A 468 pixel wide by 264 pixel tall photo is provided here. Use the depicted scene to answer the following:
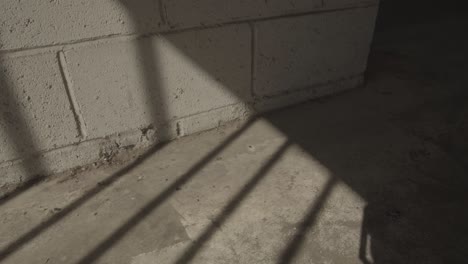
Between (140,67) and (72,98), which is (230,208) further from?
(72,98)

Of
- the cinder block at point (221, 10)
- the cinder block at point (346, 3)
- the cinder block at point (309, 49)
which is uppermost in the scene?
the cinder block at point (221, 10)

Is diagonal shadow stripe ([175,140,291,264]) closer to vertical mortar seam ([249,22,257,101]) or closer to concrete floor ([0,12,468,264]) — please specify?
concrete floor ([0,12,468,264])

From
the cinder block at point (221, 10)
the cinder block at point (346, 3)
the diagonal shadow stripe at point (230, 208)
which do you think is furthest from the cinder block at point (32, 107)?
the cinder block at point (346, 3)

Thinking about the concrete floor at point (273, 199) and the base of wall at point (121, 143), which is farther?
the base of wall at point (121, 143)

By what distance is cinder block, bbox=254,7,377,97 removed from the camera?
3.08 m

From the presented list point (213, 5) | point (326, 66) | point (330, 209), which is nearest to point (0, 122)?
point (213, 5)

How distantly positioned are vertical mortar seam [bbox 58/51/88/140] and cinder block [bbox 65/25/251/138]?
0.08 feet

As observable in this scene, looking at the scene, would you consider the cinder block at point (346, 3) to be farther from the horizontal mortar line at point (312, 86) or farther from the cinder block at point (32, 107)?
the cinder block at point (32, 107)

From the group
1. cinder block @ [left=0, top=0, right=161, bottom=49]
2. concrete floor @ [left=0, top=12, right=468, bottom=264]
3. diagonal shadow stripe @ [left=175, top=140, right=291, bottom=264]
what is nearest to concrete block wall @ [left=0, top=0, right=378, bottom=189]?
cinder block @ [left=0, top=0, right=161, bottom=49]

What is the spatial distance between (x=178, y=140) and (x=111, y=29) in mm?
1065

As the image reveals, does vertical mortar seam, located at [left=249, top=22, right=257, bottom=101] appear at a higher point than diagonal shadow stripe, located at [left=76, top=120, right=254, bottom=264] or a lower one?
higher

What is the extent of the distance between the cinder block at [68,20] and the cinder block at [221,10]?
0.14 m

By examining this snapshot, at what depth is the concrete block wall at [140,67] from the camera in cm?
219

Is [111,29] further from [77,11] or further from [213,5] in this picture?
[213,5]
